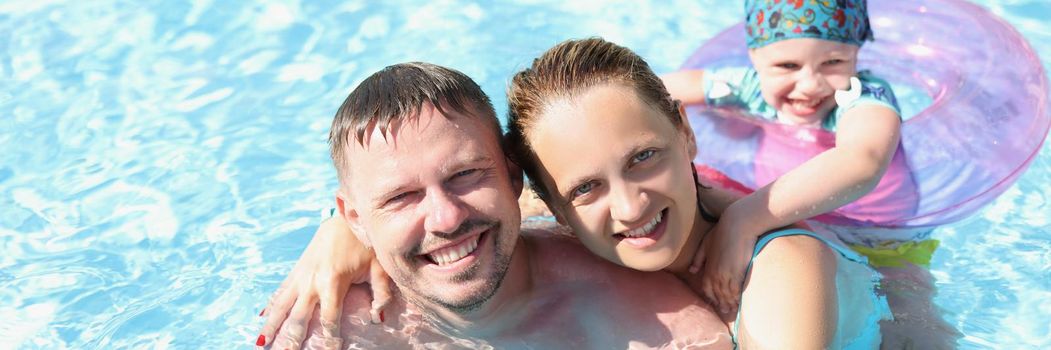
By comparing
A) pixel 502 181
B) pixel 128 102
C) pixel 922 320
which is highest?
pixel 502 181

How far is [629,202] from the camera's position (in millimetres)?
3287

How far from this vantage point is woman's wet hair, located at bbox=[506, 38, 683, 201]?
3344mm

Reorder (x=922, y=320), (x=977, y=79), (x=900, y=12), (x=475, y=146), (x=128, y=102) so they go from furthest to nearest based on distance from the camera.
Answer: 1. (x=128, y=102)
2. (x=900, y=12)
3. (x=977, y=79)
4. (x=922, y=320)
5. (x=475, y=146)

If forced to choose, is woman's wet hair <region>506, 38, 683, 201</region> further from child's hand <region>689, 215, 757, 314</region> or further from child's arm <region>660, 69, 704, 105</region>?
child's arm <region>660, 69, 704, 105</region>

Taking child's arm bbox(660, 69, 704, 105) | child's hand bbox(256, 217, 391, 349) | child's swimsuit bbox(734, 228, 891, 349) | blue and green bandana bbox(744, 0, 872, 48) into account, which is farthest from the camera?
child's arm bbox(660, 69, 704, 105)

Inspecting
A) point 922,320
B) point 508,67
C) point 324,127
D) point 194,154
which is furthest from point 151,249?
point 922,320

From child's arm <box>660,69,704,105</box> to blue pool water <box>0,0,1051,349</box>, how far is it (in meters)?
0.81

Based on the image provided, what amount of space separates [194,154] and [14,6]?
7.97 feet

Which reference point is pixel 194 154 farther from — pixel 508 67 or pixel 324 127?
pixel 508 67

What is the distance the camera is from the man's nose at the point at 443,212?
3.23 meters

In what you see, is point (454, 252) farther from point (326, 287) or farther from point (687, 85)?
point (687, 85)

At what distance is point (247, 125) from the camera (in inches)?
255

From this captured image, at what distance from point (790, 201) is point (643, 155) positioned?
1.92 ft

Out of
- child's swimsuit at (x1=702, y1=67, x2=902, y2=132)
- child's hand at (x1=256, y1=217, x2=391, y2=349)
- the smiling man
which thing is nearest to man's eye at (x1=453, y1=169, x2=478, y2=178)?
the smiling man
